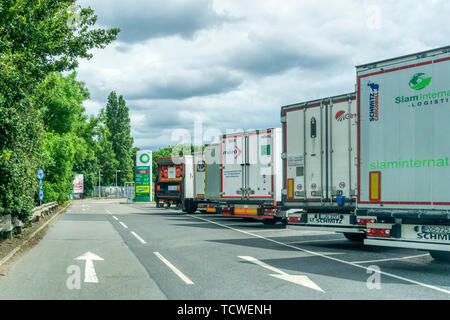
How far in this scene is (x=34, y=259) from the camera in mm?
10148

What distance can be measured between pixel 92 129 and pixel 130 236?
Result: 2936cm

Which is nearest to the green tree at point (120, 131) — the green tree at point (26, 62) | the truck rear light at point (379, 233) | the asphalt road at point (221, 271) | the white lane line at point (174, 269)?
the green tree at point (26, 62)

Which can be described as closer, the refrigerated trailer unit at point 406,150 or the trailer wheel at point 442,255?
the refrigerated trailer unit at point 406,150

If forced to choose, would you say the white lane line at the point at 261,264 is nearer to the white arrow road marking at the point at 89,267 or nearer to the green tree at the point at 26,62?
the white arrow road marking at the point at 89,267

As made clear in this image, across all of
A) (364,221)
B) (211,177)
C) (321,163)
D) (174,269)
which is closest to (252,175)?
(211,177)

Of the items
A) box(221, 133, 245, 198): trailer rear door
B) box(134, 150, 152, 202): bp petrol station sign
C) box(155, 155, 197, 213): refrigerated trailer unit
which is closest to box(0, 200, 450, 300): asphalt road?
box(221, 133, 245, 198): trailer rear door

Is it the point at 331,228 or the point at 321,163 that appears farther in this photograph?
the point at 321,163

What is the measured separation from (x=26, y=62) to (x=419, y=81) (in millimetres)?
8839

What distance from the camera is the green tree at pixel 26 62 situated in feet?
35.9

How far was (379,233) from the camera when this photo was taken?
9.12 metres

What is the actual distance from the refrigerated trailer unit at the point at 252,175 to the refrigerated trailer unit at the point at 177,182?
26.0ft

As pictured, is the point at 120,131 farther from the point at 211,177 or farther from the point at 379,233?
the point at 379,233

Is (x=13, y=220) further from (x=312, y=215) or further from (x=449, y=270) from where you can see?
Answer: (x=449, y=270)
